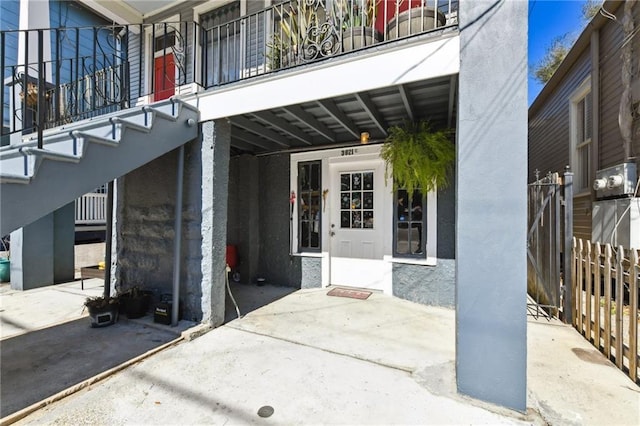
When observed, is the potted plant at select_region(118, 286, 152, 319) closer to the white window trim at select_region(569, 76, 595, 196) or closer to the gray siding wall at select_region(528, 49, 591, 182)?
the white window trim at select_region(569, 76, 595, 196)

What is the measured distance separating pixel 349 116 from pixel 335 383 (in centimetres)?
316

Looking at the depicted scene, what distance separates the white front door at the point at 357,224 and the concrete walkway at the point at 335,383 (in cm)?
151

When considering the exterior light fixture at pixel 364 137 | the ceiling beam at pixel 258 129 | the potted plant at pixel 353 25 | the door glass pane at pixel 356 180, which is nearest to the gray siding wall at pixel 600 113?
the exterior light fixture at pixel 364 137

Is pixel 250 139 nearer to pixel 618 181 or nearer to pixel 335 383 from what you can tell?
pixel 335 383

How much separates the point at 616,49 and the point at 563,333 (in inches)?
186

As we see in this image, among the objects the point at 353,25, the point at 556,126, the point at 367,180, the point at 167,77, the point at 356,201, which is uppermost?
the point at 167,77

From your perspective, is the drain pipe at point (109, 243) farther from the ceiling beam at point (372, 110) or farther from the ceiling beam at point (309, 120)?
the ceiling beam at point (372, 110)

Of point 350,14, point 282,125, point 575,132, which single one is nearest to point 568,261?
point 350,14

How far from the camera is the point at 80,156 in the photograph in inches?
92.4

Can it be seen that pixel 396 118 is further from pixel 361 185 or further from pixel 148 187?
pixel 148 187

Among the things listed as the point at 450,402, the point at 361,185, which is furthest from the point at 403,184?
the point at 450,402

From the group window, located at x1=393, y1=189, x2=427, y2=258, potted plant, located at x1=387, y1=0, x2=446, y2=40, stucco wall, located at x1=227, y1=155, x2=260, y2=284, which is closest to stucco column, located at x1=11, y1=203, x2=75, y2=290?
stucco wall, located at x1=227, y1=155, x2=260, y2=284

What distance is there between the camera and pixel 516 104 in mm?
1963

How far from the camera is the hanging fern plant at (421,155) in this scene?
12.7 feet
